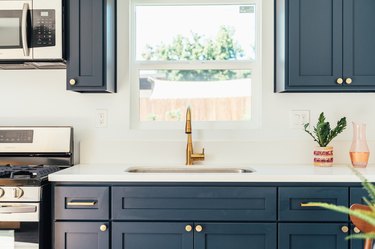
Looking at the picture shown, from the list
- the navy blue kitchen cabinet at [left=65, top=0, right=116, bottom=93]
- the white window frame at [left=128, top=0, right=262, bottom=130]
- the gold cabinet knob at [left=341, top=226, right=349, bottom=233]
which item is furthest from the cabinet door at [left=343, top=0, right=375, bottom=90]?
the navy blue kitchen cabinet at [left=65, top=0, right=116, bottom=93]

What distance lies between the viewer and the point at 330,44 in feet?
7.13

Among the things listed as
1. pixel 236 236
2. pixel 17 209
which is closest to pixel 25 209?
pixel 17 209

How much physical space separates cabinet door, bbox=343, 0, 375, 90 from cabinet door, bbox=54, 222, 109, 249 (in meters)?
1.67

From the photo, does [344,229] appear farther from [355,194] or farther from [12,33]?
[12,33]

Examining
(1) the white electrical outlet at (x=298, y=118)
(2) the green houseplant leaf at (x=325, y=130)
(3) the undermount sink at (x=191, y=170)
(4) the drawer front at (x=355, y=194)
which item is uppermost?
(1) the white electrical outlet at (x=298, y=118)

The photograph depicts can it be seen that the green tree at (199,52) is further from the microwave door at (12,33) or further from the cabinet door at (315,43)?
the microwave door at (12,33)

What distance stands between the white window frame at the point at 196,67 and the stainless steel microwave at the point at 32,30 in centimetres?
54

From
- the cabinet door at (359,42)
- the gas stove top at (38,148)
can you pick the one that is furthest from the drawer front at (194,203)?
the cabinet door at (359,42)

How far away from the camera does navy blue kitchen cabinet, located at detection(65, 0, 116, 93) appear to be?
2.19 meters

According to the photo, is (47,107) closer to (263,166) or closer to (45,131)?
(45,131)

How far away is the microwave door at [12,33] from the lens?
7.03ft

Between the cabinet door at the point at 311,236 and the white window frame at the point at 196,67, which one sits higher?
the white window frame at the point at 196,67

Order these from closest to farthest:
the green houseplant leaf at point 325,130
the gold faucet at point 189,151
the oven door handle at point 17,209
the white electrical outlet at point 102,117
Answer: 1. the oven door handle at point 17,209
2. the green houseplant leaf at point 325,130
3. the gold faucet at point 189,151
4. the white electrical outlet at point 102,117

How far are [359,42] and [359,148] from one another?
65cm
